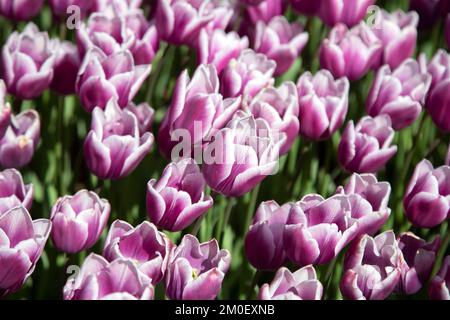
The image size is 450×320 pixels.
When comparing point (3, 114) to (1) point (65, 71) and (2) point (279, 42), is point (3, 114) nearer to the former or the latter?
(1) point (65, 71)

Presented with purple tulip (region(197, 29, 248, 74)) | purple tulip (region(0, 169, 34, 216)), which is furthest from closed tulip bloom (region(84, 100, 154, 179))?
purple tulip (region(197, 29, 248, 74))

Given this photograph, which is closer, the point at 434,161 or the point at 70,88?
the point at 70,88

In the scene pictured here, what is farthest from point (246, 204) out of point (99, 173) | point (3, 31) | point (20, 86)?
Answer: point (3, 31)

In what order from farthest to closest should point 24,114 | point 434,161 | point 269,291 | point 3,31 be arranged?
1. point 3,31
2. point 434,161
3. point 24,114
4. point 269,291

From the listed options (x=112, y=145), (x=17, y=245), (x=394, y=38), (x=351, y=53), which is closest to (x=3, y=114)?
(x=112, y=145)

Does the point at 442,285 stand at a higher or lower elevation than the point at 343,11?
lower

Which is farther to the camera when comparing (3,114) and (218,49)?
(218,49)

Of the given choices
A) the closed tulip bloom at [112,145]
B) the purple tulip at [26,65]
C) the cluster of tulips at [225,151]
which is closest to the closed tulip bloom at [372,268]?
the cluster of tulips at [225,151]
